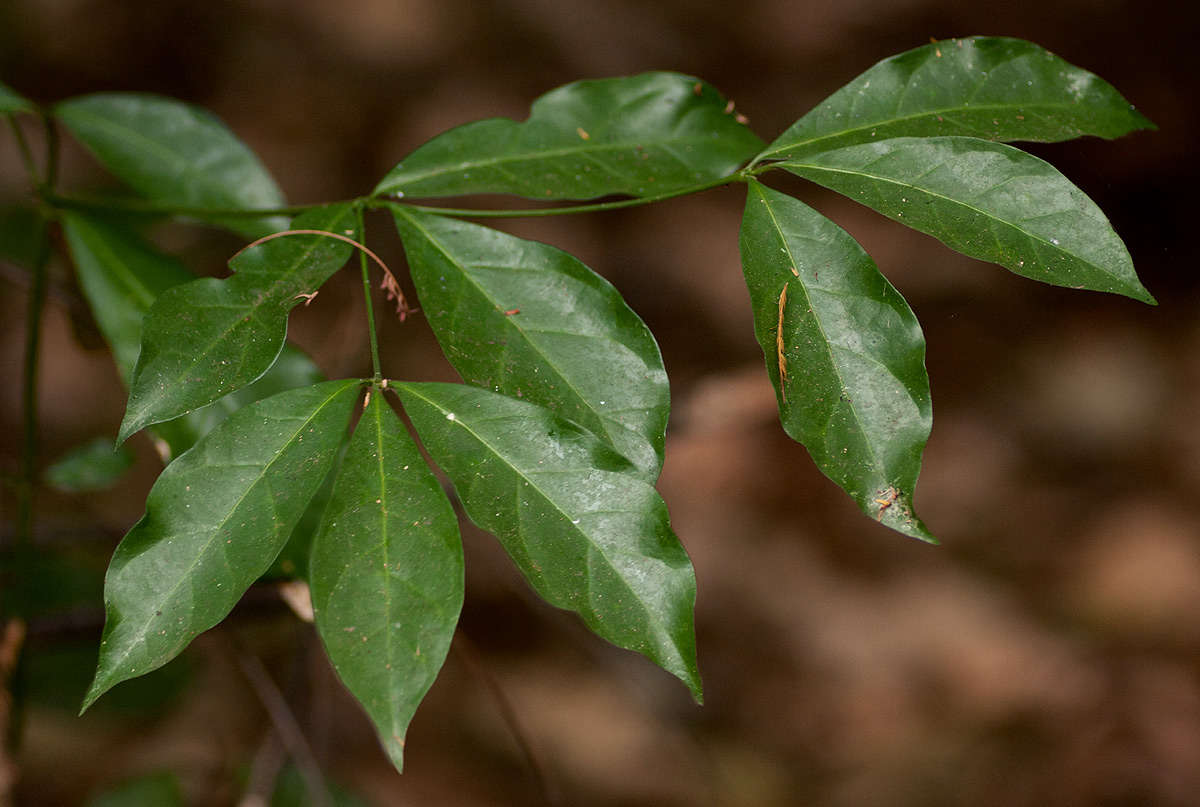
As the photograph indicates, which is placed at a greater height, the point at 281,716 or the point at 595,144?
the point at 595,144

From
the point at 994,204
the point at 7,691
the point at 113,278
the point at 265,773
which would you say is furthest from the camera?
the point at 265,773

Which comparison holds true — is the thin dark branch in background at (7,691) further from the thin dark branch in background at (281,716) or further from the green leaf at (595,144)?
the green leaf at (595,144)

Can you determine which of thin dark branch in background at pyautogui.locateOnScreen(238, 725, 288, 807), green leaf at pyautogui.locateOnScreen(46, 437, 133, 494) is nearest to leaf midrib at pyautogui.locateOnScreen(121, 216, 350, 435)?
green leaf at pyautogui.locateOnScreen(46, 437, 133, 494)

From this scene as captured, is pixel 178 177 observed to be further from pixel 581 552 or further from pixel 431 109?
pixel 431 109

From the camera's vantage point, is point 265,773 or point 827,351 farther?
point 265,773

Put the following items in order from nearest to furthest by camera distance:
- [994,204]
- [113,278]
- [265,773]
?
1. [994,204]
2. [113,278]
3. [265,773]

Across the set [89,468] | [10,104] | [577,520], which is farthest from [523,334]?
[89,468]

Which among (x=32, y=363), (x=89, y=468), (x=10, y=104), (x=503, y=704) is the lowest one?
(x=503, y=704)

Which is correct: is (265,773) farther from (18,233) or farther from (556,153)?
(556,153)
